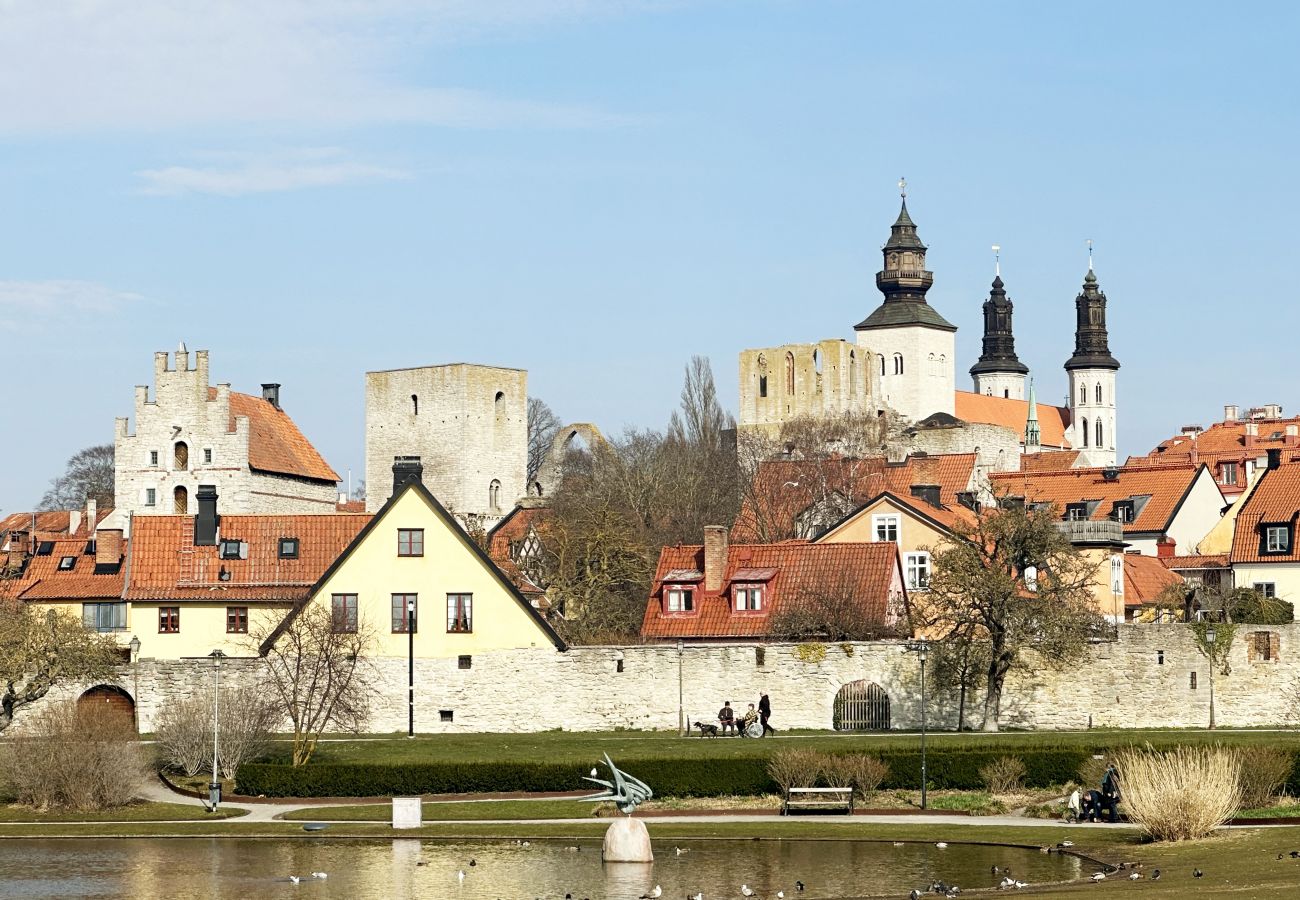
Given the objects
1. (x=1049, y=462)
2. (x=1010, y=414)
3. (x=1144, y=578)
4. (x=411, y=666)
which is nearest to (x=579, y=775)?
(x=411, y=666)

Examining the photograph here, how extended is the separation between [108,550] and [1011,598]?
24.5 m

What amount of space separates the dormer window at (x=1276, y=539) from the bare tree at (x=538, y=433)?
5552 centimetres

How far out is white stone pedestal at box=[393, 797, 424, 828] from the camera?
1426 inches

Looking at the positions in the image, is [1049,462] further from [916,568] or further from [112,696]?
[112,696]

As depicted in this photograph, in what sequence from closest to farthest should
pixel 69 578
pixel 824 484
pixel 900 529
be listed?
pixel 69 578
pixel 900 529
pixel 824 484

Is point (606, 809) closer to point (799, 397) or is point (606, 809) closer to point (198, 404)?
point (198, 404)

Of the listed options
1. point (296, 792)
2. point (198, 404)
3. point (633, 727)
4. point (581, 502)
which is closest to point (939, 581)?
point (633, 727)

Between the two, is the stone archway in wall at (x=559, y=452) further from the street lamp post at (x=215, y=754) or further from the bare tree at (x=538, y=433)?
the street lamp post at (x=215, y=754)

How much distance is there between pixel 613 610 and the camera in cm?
7244

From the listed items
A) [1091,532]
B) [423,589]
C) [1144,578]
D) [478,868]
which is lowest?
[478,868]

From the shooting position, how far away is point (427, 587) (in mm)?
54406

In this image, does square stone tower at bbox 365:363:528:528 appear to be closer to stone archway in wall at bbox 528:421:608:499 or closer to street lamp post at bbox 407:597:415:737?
stone archway in wall at bbox 528:421:608:499

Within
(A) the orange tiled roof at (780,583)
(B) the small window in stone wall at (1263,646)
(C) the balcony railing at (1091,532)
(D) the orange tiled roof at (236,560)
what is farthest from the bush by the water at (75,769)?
(C) the balcony railing at (1091,532)

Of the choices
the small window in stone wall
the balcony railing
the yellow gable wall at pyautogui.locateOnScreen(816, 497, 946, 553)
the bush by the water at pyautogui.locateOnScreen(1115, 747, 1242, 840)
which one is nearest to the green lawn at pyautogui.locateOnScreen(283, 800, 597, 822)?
the bush by the water at pyautogui.locateOnScreen(1115, 747, 1242, 840)
